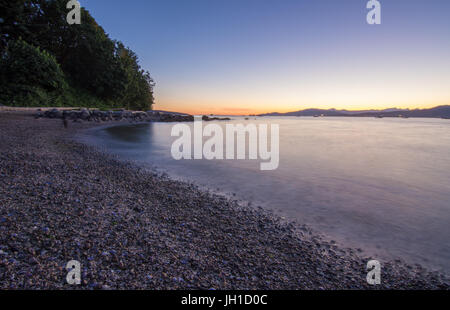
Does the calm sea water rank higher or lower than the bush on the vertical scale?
lower

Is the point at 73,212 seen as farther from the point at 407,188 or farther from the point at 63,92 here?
the point at 63,92

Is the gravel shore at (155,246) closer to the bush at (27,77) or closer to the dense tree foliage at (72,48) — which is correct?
the bush at (27,77)

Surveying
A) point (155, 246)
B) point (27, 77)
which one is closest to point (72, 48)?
point (27, 77)

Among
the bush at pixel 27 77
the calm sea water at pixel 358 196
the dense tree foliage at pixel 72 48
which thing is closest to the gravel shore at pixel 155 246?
the calm sea water at pixel 358 196

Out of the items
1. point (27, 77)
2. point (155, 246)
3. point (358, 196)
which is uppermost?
point (27, 77)

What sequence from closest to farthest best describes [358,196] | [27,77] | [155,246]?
[155,246]
[358,196]
[27,77]

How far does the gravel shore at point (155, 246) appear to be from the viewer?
287 centimetres

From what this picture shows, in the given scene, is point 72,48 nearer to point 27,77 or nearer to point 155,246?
point 27,77

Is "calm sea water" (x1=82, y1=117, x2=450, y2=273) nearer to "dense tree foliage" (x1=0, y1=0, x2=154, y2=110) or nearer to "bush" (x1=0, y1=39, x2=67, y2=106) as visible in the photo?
"bush" (x1=0, y1=39, x2=67, y2=106)

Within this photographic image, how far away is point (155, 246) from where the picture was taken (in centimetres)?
357

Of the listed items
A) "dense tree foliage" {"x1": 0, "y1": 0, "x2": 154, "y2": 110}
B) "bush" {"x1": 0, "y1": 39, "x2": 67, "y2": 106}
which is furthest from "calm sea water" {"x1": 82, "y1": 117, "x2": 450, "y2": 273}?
"dense tree foliage" {"x1": 0, "y1": 0, "x2": 154, "y2": 110}

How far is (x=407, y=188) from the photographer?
898cm

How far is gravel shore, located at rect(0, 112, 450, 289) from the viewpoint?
9.40 ft

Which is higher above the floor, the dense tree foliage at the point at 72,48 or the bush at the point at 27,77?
the dense tree foliage at the point at 72,48
